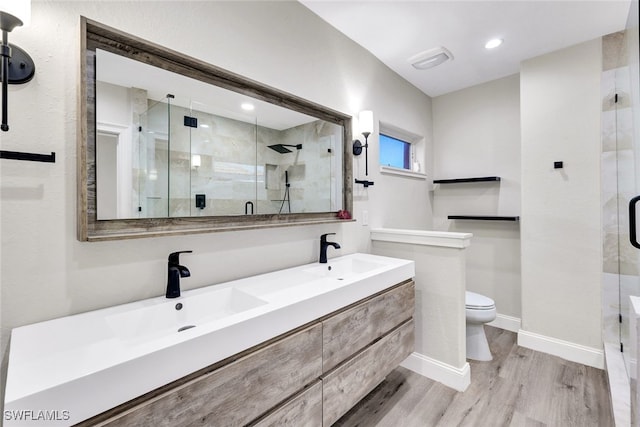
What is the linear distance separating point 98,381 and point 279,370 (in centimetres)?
57

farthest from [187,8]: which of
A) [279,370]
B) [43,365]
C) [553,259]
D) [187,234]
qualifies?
[553,259]

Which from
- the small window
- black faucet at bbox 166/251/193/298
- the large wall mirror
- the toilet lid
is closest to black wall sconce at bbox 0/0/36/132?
the large wall mirror

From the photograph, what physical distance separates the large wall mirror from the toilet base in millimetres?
1572

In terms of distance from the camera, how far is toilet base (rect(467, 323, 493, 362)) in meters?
2.33

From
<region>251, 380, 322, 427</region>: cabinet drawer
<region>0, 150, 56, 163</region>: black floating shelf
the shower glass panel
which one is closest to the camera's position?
<region>0, 150, 56, 163</region>: black floating shelf

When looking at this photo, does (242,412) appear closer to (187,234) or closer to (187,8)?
(187,234)

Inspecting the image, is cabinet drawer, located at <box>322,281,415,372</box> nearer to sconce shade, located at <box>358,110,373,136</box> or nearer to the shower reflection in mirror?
the shower reflection in mirror

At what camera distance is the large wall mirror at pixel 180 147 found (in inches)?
43.4

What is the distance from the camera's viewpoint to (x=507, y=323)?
2877 mm

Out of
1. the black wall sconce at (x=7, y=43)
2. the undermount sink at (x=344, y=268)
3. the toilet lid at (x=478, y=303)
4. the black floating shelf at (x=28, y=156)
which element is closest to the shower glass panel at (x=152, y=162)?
the black floating shelf at (x=28, y=156)

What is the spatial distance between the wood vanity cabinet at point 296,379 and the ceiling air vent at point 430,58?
1.98 meters

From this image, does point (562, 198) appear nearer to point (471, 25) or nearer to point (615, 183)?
point (615, 183)

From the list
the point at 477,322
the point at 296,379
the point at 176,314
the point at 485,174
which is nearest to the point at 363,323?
the point at 296,379

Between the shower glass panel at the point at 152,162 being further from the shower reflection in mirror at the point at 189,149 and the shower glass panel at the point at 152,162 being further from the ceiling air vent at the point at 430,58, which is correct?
the ceiling air vent at the point at 430,58
